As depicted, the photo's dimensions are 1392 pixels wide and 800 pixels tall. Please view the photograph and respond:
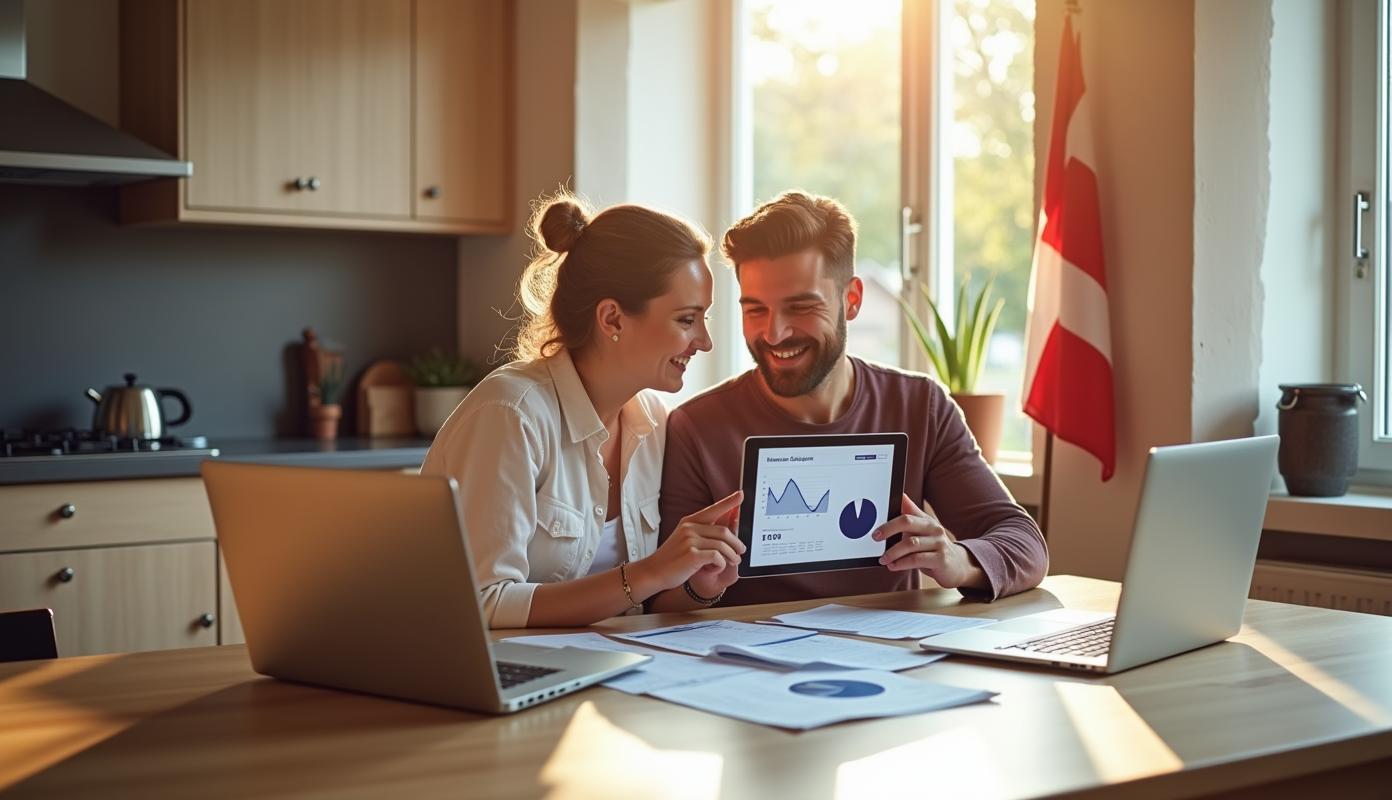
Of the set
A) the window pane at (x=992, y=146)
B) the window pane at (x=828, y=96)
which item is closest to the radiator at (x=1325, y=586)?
the window pane at (x=992, y=146)

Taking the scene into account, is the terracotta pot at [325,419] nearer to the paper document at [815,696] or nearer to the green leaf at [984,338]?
the green leaf at [984,338]

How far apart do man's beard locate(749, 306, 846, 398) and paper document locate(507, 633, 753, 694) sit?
83cm

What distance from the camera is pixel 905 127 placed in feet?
12.7

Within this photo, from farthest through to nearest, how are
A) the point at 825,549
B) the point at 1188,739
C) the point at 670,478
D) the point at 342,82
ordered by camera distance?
the point at 342,82
the point at 670,478
the point at 825,549
the point at 1188,739

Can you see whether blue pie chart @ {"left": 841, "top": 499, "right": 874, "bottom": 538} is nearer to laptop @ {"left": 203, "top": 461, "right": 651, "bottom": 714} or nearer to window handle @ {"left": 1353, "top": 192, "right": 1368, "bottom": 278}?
laptop @ {"left": 203, "top": 461, "right": 651, "bottom": 714}

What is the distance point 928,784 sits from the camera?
1187 millimetres

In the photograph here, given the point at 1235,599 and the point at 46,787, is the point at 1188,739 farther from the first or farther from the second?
the point at 46,787

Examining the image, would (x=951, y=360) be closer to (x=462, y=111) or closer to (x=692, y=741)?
(x=462, y=111)

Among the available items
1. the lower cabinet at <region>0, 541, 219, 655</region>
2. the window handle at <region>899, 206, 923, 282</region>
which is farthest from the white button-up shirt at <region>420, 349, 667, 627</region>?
the window handle at <region>899, 206, 923, 282</region>

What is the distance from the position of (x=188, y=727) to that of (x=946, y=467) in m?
1.47

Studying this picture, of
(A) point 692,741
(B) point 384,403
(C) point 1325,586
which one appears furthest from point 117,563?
(C) point 1325,586

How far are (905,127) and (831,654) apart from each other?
8.13 ft

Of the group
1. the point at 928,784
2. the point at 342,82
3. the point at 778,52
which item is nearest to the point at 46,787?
the point at 928,784

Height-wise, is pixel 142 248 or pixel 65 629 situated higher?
pixel 142 248
